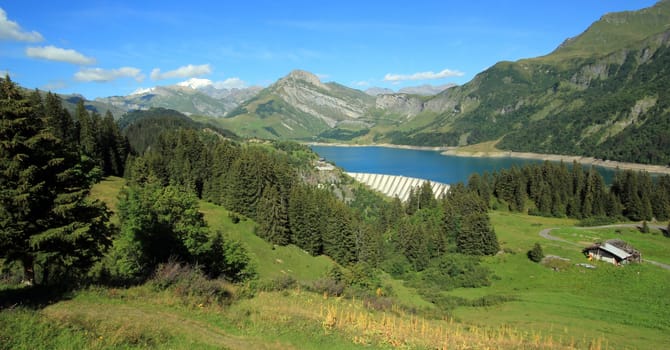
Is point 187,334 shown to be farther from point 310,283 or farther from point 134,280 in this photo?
point 310,283

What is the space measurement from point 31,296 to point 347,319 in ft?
48.1

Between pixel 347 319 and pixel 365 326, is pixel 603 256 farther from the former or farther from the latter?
pixel 347 319

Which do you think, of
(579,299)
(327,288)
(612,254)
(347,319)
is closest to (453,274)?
(579,299)

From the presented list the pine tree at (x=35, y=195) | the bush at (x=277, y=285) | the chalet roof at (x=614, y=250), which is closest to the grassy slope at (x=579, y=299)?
the chalet roof at (x=614, y=250)

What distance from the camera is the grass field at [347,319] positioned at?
14.3 m

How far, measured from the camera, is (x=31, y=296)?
16562 mm

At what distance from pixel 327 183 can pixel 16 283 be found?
151798mm

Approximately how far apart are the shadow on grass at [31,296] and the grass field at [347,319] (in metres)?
0.35

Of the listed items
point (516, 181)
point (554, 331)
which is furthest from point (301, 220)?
point (516, 181)

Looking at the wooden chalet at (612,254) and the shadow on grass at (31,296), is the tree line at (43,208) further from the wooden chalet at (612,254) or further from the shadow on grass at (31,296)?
the wooden chalet at (612,254)

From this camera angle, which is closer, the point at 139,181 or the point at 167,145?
the point at 139,181

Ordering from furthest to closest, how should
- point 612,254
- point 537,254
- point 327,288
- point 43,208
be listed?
point 537,254 → point 612,254 → point 327,288 → point 43,208

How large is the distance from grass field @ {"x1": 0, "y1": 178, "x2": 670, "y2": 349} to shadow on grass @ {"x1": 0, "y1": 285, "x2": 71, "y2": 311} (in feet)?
1.15

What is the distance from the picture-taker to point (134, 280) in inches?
851
